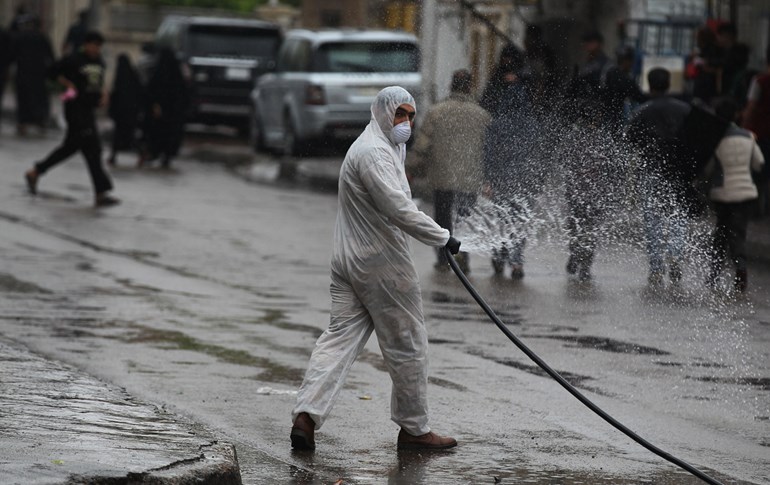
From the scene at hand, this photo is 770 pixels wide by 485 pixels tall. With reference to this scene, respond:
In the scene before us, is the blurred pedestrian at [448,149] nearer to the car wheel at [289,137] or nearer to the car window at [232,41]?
the car wheel at [289,137]

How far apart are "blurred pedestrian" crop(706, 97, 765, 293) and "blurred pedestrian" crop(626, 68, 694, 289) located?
Result: 0.27 meters

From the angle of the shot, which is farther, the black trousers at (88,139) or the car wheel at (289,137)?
the car wheel at (289,137)

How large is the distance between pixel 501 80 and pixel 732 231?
2285 millimetres

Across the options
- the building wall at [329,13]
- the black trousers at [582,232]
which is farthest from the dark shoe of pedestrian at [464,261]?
the building wall at [329,13]

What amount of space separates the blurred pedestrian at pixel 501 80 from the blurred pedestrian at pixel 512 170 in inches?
4.3

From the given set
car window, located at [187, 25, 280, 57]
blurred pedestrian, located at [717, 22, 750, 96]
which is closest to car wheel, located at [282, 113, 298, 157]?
car window, located at [187, 25, 280, 57]

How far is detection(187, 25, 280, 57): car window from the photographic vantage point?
29156 mm

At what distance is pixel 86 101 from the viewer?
17.7 meters

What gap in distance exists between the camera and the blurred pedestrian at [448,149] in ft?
40.9

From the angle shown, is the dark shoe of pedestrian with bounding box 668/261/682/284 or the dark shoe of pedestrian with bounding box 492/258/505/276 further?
the dark shoe of pedestrian with bounding box 492/258/505/276

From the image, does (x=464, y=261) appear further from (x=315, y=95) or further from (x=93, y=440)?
(x=315, y=95)

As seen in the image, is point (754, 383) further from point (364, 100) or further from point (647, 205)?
point (364, 100)

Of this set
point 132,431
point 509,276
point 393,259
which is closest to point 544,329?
point 509,276

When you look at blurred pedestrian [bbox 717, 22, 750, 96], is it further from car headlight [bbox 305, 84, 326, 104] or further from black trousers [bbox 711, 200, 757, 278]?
car headlight [bbox 305, 84, 326, 104]
